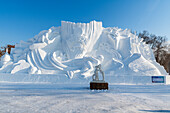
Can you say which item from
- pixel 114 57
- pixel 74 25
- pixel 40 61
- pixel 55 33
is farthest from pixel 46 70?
pixel 114 57

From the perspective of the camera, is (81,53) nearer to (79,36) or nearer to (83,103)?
A: (79,36)

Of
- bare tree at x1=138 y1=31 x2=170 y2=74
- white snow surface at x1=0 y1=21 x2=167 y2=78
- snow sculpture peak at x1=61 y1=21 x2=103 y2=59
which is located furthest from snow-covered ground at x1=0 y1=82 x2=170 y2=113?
bare tree at x1=138 y1=31 x2=170 y2=74

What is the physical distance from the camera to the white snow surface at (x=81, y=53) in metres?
7.86

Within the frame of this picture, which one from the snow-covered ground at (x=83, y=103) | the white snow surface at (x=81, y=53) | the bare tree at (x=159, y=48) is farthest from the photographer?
the bare tree at (x=159, y=48)

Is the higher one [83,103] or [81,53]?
[81,53]

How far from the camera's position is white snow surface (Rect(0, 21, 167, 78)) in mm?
7855

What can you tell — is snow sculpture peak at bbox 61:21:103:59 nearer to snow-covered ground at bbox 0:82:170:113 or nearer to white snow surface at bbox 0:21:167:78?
white snow surface at bbox 0:21:167:78

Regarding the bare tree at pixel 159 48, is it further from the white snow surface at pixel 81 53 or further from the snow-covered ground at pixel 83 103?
the snow-covered ground at pixel 83 103

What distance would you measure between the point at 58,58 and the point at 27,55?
6.69 ft

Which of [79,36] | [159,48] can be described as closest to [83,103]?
[79,36]

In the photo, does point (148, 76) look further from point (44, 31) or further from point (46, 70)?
point (44, 31)

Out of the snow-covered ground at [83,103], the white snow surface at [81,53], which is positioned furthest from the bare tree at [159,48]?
the snow-covered ground at [83,103]

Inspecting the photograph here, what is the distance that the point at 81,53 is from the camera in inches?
343

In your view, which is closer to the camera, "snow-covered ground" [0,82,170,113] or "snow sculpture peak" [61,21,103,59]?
"snow-covered ground" [0,82,170,113]
